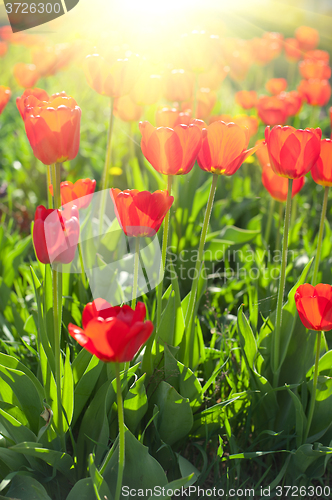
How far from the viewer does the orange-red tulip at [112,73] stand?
1.43 metres

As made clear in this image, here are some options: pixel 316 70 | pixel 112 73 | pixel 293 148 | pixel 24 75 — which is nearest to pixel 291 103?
pixel 316 70

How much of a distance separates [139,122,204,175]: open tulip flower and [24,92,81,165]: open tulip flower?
0.19 meters

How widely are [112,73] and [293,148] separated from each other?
749 millimetres

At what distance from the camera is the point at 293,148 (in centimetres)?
104

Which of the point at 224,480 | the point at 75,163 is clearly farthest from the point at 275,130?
the point at 75,163

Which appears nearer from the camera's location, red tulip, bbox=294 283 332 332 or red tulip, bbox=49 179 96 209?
red tulip, bbox=294 283 332 332

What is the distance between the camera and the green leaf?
1114 millimetres

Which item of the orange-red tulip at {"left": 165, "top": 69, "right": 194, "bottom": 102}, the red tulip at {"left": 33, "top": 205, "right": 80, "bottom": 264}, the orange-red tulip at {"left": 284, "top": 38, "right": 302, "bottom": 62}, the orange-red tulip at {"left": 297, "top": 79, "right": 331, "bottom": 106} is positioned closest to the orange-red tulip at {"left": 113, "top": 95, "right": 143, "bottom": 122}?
the orange-red tulip at {"left": 165, "top": 69, "right": 194, "bottom": 102}

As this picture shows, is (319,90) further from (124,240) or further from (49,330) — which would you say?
(49,330)

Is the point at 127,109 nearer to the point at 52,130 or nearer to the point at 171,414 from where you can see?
the point at 52,130

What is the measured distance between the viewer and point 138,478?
103cm

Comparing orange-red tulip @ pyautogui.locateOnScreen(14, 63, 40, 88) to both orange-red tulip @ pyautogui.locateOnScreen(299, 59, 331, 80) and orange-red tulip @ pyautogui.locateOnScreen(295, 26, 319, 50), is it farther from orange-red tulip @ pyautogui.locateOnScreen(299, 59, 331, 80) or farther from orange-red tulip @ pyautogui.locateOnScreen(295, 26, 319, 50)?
orange-red tulip @ pyautogui.locateOnScreen(295, 26, 319, 50)

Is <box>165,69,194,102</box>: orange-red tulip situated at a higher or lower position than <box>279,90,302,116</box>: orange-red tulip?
higher

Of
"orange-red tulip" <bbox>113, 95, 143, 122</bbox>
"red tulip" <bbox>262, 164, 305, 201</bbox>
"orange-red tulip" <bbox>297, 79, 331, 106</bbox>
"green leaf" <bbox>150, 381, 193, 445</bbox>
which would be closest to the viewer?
"green leaf" <bbox>150, 381, 193, 445</bbox>
